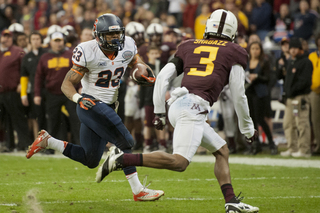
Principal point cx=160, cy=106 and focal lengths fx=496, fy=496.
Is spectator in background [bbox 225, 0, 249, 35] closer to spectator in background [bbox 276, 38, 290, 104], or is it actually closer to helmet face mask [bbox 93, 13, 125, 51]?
spectator in background [bbox 276, 38, 290, 104]

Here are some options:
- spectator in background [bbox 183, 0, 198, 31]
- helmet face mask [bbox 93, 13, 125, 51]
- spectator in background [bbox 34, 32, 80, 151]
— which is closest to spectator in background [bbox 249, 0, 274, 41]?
spectator in background [bbox 183, 0, 198, 31]

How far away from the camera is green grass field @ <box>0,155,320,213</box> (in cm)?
487

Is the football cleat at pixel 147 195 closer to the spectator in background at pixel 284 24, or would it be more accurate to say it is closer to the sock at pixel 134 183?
the sock at pixel 134 183

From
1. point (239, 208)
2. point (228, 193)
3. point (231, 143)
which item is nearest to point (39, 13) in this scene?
point (231, 143)

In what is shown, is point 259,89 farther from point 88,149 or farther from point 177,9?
point 177,9

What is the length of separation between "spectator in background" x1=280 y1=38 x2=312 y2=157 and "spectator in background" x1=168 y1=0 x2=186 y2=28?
621cm

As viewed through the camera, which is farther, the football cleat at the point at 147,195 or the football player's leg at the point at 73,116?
the football player's leg at the point at 73,116

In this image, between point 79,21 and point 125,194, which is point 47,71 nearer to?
point 125,194

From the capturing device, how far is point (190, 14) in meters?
14.4

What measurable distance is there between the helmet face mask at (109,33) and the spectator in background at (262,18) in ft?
28.1

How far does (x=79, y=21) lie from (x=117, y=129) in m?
10.5

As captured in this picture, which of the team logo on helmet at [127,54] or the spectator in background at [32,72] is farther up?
the team logo on helmet at [127,54]

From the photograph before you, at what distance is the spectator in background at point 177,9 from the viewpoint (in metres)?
14.9

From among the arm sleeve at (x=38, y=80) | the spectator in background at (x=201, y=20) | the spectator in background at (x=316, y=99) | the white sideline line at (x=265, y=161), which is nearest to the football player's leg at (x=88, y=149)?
the white sideline line at (x=265, y=161)
